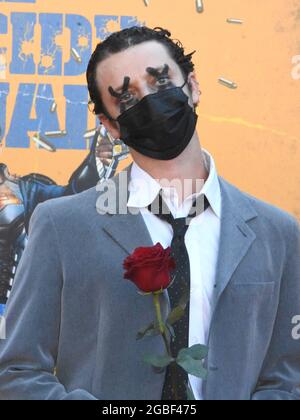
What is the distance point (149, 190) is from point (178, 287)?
26 cm

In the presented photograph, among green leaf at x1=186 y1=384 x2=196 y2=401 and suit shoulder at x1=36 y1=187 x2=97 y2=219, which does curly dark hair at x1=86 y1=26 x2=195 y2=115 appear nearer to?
suit shoulder at x1=36 y1=187 x2=97 y2=219

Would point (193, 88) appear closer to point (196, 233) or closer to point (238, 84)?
point (196, 233)

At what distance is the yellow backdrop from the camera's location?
10.0 ft

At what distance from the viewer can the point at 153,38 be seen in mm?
2234

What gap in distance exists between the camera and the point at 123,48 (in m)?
2.18

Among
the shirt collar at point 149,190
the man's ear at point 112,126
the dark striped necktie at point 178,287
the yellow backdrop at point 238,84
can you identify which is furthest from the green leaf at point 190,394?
the yellow backdrop at point 238,84

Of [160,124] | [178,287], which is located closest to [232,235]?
[178,287]

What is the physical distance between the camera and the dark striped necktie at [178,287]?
1.96m

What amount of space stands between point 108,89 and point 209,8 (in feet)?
3.47

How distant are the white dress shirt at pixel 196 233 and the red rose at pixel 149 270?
0.31 meters

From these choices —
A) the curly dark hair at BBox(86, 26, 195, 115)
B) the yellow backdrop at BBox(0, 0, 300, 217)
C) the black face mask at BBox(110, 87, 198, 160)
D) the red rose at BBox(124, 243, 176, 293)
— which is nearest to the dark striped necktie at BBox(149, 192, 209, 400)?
the black face mask at BBox(110, 87, 198, 160)

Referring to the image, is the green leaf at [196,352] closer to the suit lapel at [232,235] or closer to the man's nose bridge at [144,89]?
the suit lapel at [232,235]
